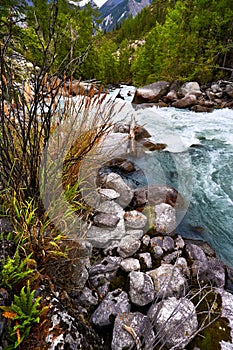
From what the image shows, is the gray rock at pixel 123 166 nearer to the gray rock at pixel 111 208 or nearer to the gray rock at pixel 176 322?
the gray rock at pixel 111 208

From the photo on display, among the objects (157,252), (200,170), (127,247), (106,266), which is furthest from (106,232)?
(200,170)

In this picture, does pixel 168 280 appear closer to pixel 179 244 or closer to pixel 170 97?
pixel 179 244

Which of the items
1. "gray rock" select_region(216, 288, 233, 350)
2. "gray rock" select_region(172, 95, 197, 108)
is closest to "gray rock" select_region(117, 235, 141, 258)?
"gray rock" select_region(216, 288, 233, 350)

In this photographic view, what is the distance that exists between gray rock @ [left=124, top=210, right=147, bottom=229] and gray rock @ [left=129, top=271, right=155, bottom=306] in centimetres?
76

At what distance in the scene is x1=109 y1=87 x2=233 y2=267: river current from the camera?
3230 millimetres

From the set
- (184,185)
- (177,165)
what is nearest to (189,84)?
(177,165)

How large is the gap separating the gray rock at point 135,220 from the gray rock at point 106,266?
1.79 feet

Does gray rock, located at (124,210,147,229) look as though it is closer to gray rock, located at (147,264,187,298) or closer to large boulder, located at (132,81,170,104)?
gray rock, located at (147,264,187,298)

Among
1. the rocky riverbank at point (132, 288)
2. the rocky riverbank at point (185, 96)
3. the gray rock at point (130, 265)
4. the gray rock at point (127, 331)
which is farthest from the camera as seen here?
the rocky riverbank at point (185, 96)

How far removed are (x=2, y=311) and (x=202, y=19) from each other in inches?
679

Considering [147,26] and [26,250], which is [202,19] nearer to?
[26,250]

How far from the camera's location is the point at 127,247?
7.41ft

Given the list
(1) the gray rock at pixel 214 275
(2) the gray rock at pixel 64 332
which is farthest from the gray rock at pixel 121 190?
(2) the gray rock at pixel 64 332

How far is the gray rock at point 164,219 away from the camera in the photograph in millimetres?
2697
